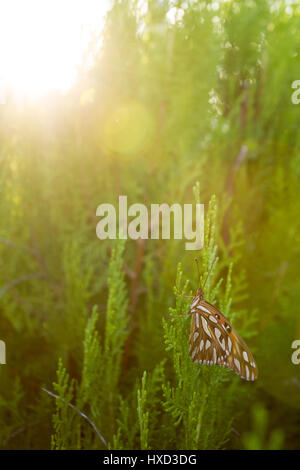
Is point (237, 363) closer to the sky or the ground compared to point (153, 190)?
closer to the ground

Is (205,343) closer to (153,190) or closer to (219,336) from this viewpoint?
(219,336)

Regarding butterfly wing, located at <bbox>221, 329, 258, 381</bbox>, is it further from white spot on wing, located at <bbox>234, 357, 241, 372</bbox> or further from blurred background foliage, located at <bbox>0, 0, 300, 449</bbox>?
blurred background foliage, located at <bbox>0, 0, 300, 449</bbox>

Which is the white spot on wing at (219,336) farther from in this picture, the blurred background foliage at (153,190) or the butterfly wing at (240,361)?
the blurred background foliage at (153,190)

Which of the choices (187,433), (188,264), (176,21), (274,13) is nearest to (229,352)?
(187,433)

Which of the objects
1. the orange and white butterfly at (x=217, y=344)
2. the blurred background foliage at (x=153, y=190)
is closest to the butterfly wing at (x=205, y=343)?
the orange and white butterfly at (x=217, y=344)

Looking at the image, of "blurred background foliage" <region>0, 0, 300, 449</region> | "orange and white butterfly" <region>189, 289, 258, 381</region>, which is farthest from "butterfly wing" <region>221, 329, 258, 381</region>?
"blurred background foliage" <region>0, 0, 300, 449</region>

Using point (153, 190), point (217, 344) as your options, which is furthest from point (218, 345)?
point (153, 190)

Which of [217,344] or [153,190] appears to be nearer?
[217,344]

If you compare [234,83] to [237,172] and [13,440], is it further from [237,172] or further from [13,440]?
[13,440]
